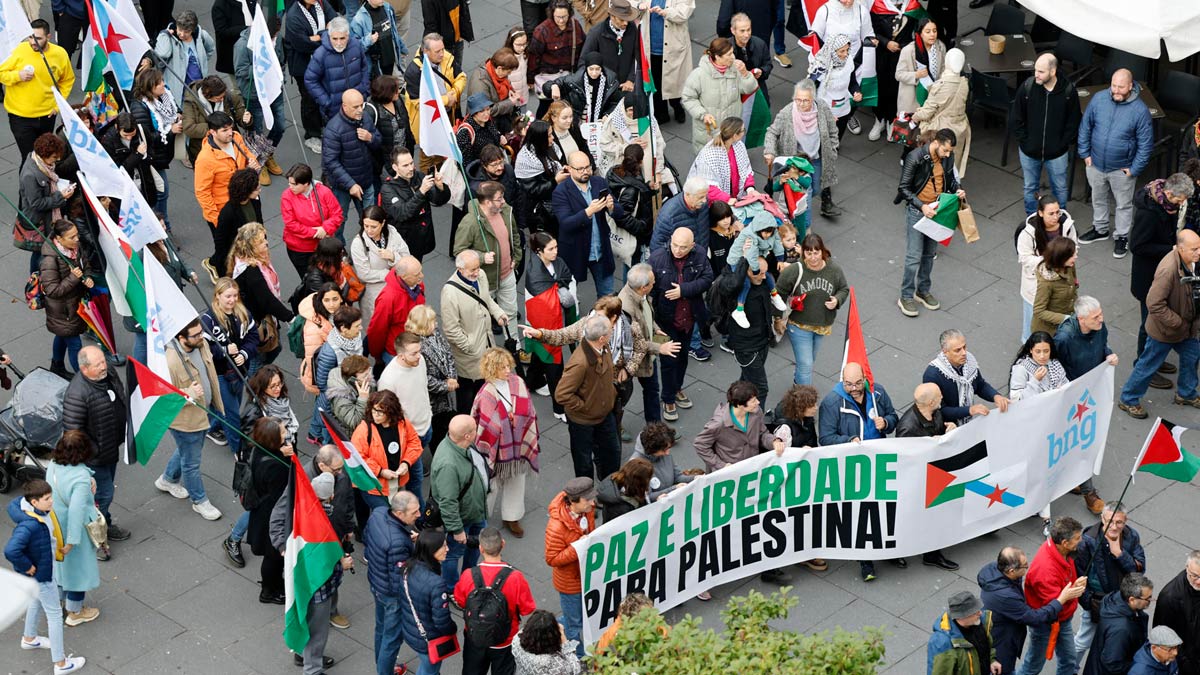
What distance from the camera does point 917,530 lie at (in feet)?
44.8

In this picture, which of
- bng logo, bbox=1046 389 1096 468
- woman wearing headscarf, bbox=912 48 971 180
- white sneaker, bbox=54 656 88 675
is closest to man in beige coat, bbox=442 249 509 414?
white sneaker, bbox=54 656 88 675

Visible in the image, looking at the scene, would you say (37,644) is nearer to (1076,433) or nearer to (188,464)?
(188,464)

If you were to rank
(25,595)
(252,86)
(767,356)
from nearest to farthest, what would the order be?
(25,595), (767,356), (252,86)

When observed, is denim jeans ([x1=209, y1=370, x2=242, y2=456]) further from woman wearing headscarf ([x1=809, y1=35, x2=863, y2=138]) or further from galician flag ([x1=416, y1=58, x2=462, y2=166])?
woman wearing headscarf ([x1=809, y1=35, x2=863, y2=138])

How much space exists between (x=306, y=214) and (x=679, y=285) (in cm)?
321

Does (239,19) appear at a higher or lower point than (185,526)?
higher

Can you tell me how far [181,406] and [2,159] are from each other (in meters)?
7.24

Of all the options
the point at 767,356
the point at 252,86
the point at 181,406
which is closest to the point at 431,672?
the point at 181,406

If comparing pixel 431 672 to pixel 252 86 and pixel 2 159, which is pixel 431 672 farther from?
pixel 2 159

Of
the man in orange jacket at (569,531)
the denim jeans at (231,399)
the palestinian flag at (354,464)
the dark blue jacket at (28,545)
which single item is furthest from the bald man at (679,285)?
the dark blue jacket at (28,545)

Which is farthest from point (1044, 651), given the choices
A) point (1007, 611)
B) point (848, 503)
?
point (848, 503)

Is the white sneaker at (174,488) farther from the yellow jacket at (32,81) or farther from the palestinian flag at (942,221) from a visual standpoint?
the palestinian flag at (942,221)

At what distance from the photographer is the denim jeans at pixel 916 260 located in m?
16.3

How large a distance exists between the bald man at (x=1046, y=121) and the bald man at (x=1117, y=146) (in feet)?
0.69
